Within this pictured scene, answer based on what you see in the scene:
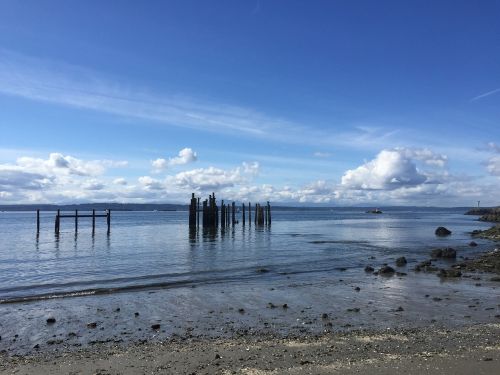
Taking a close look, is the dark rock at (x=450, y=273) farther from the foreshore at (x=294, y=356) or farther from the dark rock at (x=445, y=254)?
the foreshore at (x=294, y=356)

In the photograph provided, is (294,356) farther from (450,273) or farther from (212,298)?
(450,273)

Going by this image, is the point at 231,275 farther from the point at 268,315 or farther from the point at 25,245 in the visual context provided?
the point at 25,245

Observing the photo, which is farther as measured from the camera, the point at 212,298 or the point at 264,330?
the point at 212,298

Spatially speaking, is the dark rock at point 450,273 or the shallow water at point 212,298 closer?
the shallow water at point 212,298

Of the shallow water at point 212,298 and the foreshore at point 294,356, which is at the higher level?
the foreshore at point 294,356

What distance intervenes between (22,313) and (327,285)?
1237cm

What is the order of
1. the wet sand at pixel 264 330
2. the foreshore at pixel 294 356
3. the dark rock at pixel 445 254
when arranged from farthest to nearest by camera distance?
the dark rock at pixel 445 254, the wet sand at pixel 264 330, the foreshore at pixel 294 356

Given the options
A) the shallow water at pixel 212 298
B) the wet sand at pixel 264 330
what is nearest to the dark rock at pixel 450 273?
the shallow water at pixel 212 298

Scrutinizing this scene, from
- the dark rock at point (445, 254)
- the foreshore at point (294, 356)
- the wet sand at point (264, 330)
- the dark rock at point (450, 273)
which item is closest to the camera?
the foreshore at point (294, 356)

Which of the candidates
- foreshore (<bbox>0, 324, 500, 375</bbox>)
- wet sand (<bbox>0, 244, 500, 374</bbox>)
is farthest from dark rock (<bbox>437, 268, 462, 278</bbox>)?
foreshore (<bbox>0, 324, 500, 375</bbox>)

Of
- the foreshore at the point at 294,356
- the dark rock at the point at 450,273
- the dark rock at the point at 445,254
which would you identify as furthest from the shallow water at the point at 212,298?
the dark rock at the point at 445,254

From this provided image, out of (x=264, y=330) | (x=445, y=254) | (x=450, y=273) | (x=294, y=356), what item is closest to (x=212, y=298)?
(x=264, y=330)

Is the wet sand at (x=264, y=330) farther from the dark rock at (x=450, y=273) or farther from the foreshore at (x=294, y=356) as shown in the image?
the dark rock at (x=450, y=273)

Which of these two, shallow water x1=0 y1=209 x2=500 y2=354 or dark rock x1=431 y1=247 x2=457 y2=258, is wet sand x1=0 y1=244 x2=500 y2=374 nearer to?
shallow water x1=0 y1=209 x2=500 y2=354
